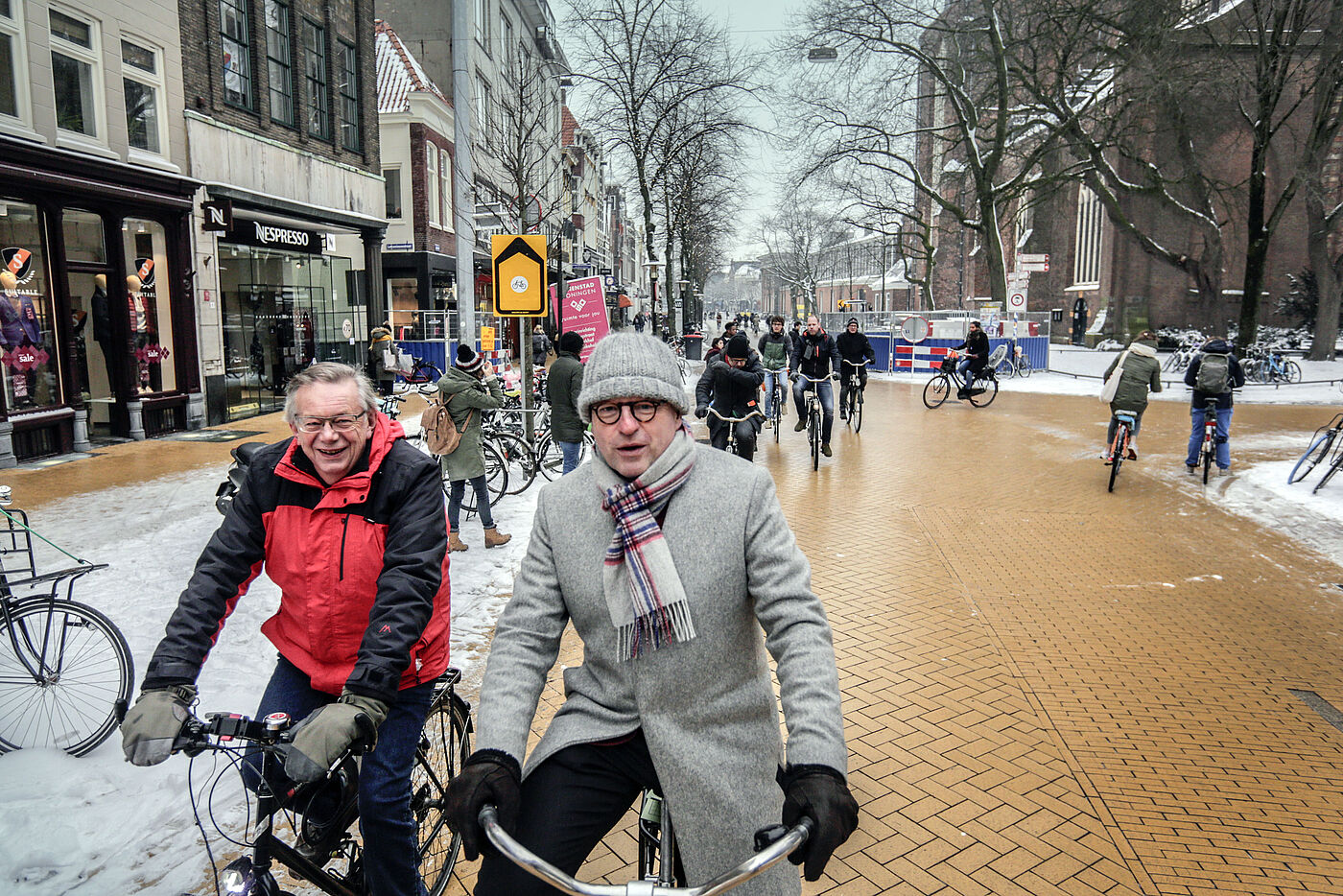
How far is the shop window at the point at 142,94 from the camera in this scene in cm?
1363

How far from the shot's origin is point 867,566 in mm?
7609

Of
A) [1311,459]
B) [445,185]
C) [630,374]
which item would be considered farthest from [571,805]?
[445,185]

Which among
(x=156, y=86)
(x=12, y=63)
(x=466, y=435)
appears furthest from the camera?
(x=156, y=86)

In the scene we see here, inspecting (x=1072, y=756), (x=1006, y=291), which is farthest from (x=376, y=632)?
(x=1006, y=291)

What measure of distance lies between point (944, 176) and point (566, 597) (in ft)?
124

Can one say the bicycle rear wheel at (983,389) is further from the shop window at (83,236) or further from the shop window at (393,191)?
the shop window at (393,191)

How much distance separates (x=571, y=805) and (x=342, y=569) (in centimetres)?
99

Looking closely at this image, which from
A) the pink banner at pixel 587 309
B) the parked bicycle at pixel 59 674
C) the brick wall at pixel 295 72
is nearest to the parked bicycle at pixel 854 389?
the pink banner at pixel 587 309

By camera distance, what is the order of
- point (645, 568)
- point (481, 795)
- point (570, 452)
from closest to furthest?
point (481, 795)
point (645, 568)
point (570, 452)

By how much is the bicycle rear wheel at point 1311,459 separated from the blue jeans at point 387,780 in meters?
11.5

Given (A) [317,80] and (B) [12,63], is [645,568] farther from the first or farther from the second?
(A) [317,80]

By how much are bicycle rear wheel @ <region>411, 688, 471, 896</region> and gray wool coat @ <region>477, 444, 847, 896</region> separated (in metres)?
0.90

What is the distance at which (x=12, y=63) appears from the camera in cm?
1145

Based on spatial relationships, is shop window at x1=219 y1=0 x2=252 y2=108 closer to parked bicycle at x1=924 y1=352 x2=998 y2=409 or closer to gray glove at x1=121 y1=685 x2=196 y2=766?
parked bicycle at x1=924 y1=352 x2=998 y2=409
